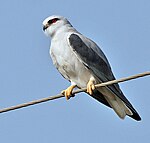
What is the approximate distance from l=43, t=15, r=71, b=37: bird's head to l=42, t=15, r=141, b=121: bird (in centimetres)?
45

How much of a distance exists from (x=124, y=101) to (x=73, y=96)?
2.24 feet

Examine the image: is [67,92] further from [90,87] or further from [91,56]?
[91,56]

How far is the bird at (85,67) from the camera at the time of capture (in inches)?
349

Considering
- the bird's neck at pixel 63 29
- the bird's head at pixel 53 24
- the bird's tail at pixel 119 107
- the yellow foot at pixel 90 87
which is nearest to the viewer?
the yellow foot at pixel 90 87

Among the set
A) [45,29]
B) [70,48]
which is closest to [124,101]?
[70,48]

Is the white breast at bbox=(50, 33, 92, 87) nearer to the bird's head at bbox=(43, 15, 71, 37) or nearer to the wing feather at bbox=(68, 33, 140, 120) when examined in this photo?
the wing feather at bbox=(68, 33, 140, 120)

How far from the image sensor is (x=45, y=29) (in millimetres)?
9742

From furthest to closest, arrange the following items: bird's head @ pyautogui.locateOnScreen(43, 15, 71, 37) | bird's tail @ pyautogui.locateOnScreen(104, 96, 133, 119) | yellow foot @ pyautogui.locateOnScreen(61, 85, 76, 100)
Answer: bird's head @ pyautogui.locateOnScreen(43, 15, 71, 37) → bird's tail @ pyautogui.locateOnScreen(104, 96, 133, 119) → yellow foot @ pyautogui.locateOnScreen(61, 85, 76, 100)

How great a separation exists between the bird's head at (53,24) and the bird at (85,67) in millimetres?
447

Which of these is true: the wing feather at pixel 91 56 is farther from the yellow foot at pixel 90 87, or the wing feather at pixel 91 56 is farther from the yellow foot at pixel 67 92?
the yellow foot at pixel 67 92

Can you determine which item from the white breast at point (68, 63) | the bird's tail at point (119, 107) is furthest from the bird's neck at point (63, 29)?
the bird's tail at point (119, 107)

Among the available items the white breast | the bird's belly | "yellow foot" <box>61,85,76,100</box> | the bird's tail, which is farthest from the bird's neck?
the bird's tail

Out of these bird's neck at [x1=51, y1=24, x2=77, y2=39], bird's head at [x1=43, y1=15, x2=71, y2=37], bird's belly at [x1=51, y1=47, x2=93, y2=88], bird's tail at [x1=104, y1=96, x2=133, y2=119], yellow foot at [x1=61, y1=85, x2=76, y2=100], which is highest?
bird's head at [x1=43, y1=15, x2=71, y2=37]

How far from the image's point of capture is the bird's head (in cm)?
960
